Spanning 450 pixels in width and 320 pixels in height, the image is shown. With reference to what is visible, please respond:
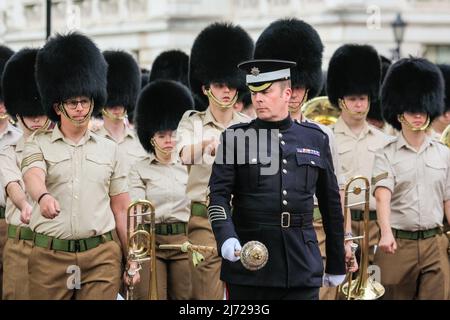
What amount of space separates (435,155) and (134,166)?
2.03m

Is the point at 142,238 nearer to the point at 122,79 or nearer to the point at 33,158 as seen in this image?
the point at 33,158

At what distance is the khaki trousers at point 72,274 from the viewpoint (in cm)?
768

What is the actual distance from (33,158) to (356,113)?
143 inches

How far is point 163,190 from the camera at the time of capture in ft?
31.3

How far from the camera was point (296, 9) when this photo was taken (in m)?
29.2

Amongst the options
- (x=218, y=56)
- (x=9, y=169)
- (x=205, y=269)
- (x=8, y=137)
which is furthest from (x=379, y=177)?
(x=8, y=137)

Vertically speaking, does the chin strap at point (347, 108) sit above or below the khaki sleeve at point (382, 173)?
above

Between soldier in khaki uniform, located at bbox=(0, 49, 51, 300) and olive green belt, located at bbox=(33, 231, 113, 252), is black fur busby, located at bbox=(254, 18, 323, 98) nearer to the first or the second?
soldier in khaki uniform, located at bbox=(0, 49, 51, 300)

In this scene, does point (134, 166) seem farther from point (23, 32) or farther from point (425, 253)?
point (23, 32)

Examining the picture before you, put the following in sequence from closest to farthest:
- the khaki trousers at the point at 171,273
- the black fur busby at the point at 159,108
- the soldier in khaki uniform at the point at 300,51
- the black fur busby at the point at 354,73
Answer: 1. the soldier in khaki uniform at the point at 300,51
2. the khaki trousers at the point at 171,273
3. the black fur busby at the point at 159,108
4. the black fur busby at the point at 354,73

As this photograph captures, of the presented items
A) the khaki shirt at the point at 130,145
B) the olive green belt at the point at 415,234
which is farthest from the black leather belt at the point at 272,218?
the khaki shirt at the point at 130,145

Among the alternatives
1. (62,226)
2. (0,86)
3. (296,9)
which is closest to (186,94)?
(0,86)

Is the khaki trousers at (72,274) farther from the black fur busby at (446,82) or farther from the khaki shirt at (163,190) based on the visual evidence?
the black fur busby at (446,82)

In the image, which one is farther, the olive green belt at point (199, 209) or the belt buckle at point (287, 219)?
the olive green belt at point (199, 209)
